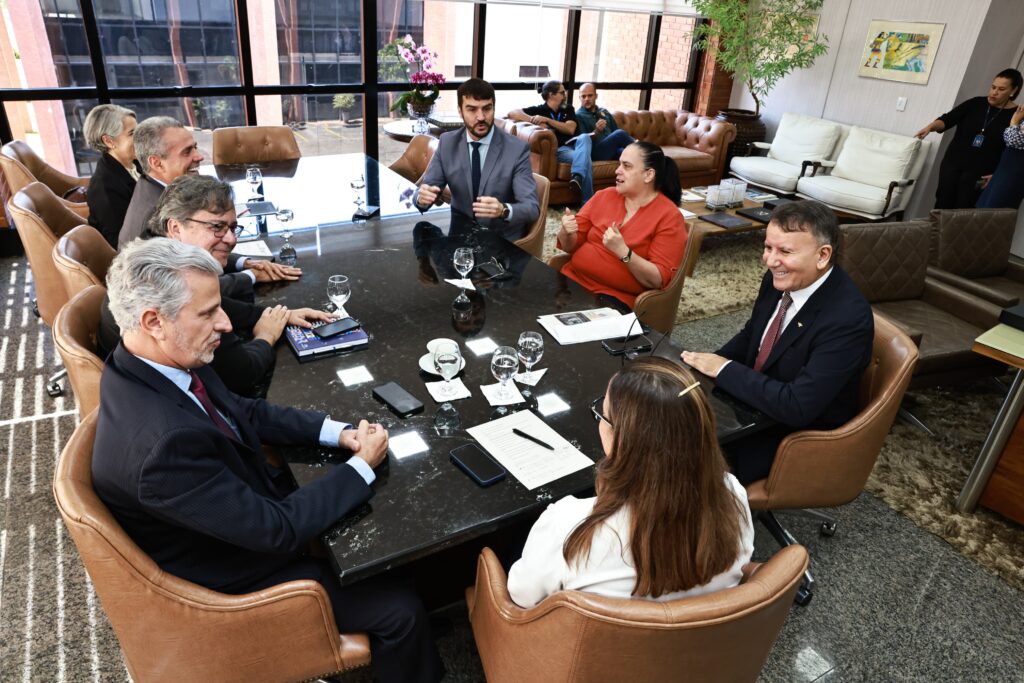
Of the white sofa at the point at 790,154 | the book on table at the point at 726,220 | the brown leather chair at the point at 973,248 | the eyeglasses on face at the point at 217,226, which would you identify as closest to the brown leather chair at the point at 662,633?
the eyeglasses on face at the point at 217,226

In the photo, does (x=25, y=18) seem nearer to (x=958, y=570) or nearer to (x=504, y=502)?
(x=504, y=502)

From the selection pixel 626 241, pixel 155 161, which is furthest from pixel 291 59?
pixel 626 241

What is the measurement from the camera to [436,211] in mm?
3650

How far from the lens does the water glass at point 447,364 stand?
1.91m

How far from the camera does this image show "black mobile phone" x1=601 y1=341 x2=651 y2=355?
220 centimetres

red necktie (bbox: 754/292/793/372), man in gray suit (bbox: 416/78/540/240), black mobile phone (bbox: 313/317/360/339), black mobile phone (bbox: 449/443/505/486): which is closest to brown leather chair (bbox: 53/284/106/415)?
black mobile phone (bbox: 313/317/360/339)

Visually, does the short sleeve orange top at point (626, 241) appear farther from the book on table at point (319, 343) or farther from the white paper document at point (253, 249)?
the white paper document at point (253, 249)

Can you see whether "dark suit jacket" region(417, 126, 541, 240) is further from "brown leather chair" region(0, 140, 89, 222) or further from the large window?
the large window

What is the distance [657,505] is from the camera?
117 cm

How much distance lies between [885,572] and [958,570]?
289 millimetres

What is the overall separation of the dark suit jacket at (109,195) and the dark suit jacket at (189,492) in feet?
7.33

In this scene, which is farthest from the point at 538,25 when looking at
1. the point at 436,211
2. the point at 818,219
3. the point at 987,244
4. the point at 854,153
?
the point at 818,219

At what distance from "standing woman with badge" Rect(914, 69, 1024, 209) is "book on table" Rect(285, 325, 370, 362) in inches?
221

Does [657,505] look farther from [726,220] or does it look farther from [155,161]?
[726,220]
